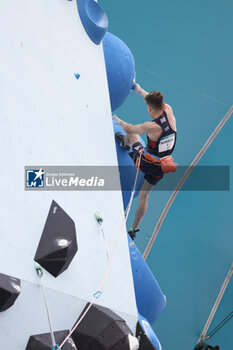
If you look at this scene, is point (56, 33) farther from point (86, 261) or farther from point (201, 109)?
point (201, 109)

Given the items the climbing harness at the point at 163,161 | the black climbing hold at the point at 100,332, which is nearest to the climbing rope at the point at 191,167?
Result: the climbing harness at the point at 163,161

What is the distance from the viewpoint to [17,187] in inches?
71.5

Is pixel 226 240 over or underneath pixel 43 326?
underneath

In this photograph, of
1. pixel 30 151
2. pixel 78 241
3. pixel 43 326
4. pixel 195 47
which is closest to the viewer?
pixel 43 326

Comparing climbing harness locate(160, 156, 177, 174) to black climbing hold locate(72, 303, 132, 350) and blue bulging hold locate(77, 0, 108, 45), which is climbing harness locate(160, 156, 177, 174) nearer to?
blue bulging hold locate(77, 0, 108, 45)

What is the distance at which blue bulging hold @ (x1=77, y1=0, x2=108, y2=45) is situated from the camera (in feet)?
9.09

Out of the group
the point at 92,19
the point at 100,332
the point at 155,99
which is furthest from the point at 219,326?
the point at 92,19

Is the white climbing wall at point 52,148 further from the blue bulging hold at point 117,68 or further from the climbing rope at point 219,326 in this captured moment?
the climbing rope at point 219,326

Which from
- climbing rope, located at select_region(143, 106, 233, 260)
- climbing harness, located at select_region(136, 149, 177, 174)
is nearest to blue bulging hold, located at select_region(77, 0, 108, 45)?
climbing harness, located at select_region(136, 149, 177, 174)

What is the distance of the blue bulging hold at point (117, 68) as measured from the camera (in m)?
3.06

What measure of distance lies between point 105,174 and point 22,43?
828 mm

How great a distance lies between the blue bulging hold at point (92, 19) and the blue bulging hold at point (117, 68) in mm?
228

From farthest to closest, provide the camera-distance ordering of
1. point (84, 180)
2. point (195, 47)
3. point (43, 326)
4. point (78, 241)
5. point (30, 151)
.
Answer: point (195, 47), point (84, 180), point (78, 241), point (30, 151), point (43, 326)

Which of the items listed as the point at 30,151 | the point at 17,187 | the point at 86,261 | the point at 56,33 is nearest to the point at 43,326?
the point at 86,261
